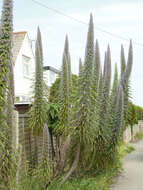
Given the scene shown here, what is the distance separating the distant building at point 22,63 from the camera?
18219mm

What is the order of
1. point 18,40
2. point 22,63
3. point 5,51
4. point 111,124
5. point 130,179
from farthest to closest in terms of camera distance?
1. point 18,40
2. point 22,63
3. point 130,179
4. point 111,124
5. point 5,51

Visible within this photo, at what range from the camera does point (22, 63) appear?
19.3 m

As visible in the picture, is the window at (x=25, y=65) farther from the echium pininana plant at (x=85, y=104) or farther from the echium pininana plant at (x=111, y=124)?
the echium pininana plant at (x=85, y=104)

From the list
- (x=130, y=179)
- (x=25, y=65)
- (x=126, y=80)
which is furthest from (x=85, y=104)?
(x=25, y=65)

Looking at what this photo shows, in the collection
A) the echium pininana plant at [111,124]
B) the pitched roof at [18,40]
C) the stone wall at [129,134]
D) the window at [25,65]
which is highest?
the pitched roof at [18,40]

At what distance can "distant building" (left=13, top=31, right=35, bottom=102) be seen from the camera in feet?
59.8

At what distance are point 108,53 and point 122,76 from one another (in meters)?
0.95

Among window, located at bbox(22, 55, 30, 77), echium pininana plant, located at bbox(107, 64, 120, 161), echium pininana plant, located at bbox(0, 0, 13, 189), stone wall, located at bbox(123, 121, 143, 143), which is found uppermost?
window, located at bbox(22, 55, 30, 77)

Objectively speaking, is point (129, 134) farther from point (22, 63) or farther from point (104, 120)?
point (104, 120)

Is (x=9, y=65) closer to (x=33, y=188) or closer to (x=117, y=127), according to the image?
(x=33, y=188)

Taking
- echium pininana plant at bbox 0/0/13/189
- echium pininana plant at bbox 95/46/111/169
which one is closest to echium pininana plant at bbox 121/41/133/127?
echium pininana plant at bbox 95/46/111/169

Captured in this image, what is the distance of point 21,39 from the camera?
19.5m

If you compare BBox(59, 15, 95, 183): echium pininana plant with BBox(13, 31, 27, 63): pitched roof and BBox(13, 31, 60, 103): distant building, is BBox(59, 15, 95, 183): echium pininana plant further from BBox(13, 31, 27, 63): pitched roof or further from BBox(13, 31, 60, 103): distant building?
BBox(13, 31, 27, 63): pitched roof

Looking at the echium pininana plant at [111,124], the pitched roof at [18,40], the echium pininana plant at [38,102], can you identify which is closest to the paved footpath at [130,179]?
the echium pininana plant at [111,124]
